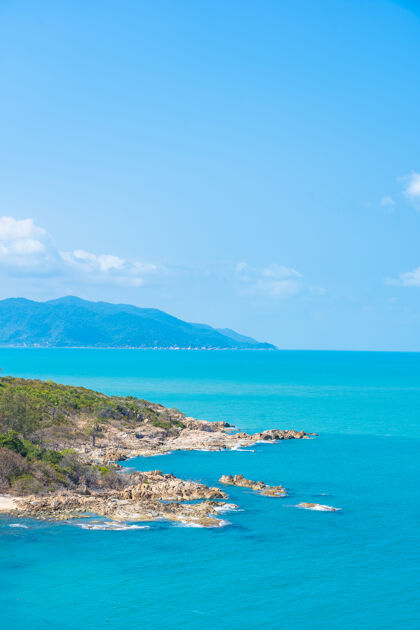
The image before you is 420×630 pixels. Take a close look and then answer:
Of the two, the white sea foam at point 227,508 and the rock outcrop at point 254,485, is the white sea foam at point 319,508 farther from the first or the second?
the white sea foam at point 227,508

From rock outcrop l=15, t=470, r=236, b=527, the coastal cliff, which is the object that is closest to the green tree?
the coastal cliff

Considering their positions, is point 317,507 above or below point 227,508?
above

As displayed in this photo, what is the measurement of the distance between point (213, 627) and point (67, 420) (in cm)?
6204

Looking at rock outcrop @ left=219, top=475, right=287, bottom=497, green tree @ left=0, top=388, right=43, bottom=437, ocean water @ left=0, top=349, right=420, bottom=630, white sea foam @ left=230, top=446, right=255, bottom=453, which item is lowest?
ocean water @ left=0, top=349, right=420, bottom=630

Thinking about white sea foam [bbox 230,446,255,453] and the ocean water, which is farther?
white sea foam [bbox 230,446,255,453]

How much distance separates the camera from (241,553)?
40.2 meters

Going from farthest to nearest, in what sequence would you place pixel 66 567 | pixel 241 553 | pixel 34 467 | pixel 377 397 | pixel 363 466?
pixel 377 397
pixel 363 466
pixel 34 467
pixel 241 553
pixel 66 567

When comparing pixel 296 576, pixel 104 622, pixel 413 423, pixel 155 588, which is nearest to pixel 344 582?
pixel 296 576

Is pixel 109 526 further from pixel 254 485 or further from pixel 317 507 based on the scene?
pixel 254 485

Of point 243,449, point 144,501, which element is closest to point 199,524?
point 144,501

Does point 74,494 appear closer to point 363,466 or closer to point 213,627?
point 213,627

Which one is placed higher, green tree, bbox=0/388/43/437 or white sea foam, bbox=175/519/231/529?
green tree, bbox=0/388/43/437

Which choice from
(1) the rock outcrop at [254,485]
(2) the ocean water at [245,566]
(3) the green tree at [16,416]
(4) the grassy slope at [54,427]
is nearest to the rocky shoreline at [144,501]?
(1) the rock outcrop at [254,485]

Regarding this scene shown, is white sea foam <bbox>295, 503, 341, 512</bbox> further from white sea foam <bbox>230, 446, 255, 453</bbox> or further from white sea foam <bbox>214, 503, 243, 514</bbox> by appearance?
white sea foam <bbox>230, 446, 255, 453</bbox>
